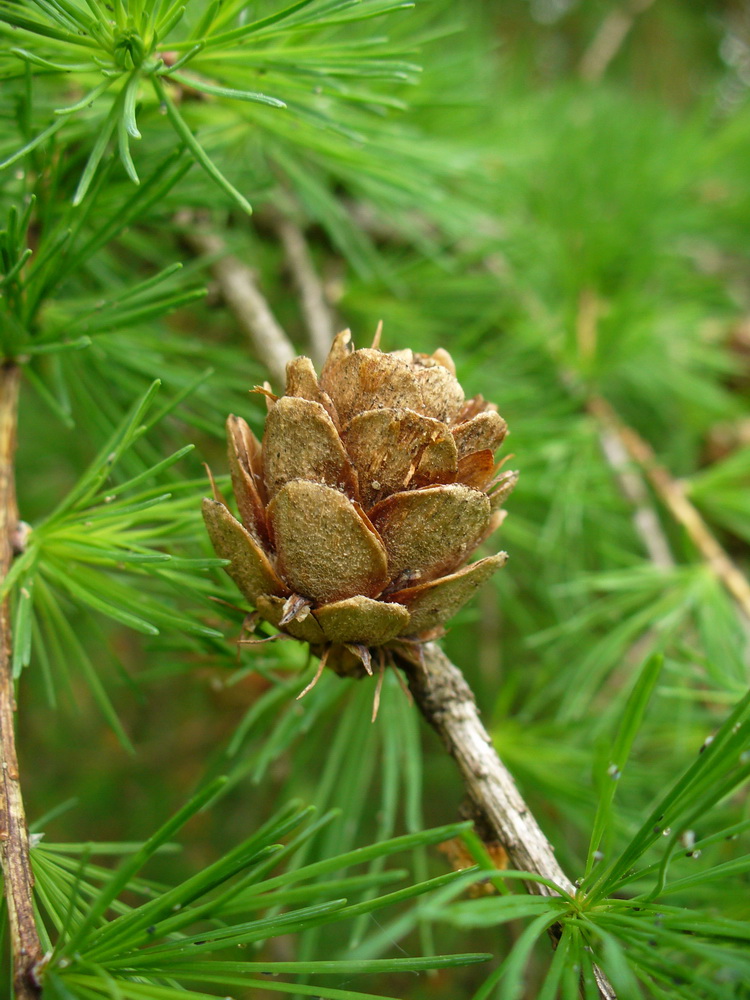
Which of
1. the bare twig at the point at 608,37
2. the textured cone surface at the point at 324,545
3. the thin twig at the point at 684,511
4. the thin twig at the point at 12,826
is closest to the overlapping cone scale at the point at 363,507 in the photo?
the textured cone surface at the point at 324,545

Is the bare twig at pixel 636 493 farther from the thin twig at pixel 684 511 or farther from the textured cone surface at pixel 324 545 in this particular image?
the textured cone surface at pixel 324 545

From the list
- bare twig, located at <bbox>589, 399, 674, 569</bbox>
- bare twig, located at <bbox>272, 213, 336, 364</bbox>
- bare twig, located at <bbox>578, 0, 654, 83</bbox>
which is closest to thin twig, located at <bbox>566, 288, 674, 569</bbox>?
bare twig, located at <bbox>589, 399, 674, 569</bbox>

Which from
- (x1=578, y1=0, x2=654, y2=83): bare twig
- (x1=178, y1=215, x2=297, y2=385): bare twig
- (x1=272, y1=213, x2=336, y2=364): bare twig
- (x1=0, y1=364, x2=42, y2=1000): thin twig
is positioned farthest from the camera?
(x1=578, y1=0, x2=654, y2=83): bare twig

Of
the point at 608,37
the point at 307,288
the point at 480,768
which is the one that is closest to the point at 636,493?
the point at 307,288

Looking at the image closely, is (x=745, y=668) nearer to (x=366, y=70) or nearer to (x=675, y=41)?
(x=366, y=70)

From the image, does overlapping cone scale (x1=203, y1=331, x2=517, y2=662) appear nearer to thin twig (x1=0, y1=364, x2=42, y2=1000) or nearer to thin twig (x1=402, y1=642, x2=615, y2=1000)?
thin twig (x1=402, y1=642, x2=615, y2=1000)

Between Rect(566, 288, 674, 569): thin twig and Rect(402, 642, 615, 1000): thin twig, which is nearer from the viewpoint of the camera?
Rect(402, 642, 615, 1000): thin twig

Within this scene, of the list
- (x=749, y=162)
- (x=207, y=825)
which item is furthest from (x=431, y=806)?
(x=749, y=162)
